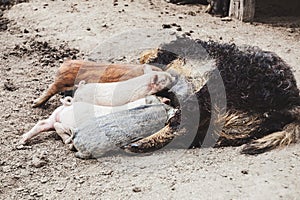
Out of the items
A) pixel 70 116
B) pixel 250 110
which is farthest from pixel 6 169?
pixel 250 110

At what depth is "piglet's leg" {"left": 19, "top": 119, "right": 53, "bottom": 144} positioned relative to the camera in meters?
3.50

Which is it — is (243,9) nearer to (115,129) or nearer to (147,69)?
(147,69)

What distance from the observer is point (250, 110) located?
334cm

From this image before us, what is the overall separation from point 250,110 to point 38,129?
1.34 metres

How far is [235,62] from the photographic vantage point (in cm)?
356

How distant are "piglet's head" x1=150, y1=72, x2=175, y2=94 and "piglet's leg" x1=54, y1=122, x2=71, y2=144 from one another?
594 millimetres

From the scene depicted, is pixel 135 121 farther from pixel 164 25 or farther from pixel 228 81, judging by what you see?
pixel 164 25

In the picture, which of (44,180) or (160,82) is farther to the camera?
(160,82)

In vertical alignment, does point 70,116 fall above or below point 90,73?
below

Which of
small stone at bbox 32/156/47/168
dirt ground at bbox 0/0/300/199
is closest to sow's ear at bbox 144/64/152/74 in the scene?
dirt ground at bbox 0/0/300/199

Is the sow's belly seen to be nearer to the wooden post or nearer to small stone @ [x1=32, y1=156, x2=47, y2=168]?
small stone @ [x1=32, y1=156, x2=47, y2=168]

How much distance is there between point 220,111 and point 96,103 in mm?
792

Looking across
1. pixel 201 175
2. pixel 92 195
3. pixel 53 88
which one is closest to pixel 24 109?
pixel 53 88

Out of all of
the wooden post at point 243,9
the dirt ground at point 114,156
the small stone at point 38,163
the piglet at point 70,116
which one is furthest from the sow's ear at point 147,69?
the wooden post at point 243,9
